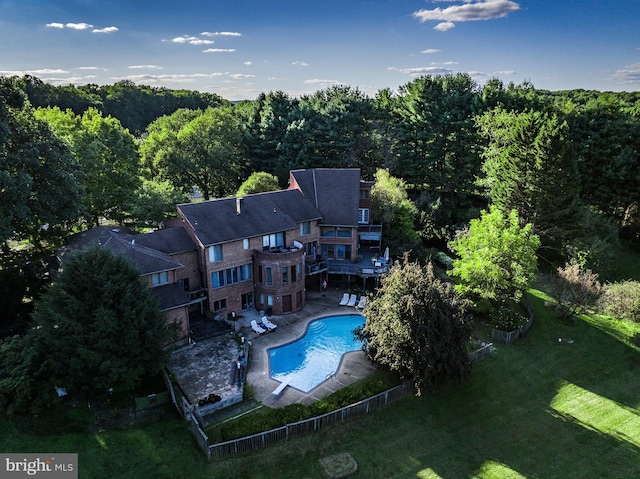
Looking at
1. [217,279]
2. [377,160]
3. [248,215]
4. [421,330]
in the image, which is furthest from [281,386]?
[377,160]

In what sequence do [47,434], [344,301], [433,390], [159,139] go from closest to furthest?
[47,434] → [433,390] → [344,301] → [159,139]

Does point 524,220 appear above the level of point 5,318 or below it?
above

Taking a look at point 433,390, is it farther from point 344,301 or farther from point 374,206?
point 374,206

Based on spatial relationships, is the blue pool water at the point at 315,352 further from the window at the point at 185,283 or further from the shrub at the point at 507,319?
the shrub at the point at 507,319

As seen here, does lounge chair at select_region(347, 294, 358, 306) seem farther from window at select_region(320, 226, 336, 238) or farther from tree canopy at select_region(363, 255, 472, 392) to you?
tree canopy at select_region(363, 255, 472, 392)

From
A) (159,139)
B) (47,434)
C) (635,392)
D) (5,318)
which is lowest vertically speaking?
(635,392)

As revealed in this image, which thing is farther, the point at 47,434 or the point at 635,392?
the point at 635,392

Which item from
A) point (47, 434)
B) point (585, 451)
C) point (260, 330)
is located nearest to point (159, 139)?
point (260, 330)
